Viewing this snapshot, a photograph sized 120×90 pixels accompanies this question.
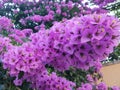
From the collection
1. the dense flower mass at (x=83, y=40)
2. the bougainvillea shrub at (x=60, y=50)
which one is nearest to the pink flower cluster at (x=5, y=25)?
the bougainvillea shrub at (x=60, y=50)

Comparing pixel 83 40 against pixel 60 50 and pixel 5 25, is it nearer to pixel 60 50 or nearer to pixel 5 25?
pixel 60 50

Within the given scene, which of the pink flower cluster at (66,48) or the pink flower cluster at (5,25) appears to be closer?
the pink flower cluster at (66,48)

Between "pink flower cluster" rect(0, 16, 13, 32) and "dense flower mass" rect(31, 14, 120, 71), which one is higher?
"dense flower mass" rect(31, 14, 120, 71)

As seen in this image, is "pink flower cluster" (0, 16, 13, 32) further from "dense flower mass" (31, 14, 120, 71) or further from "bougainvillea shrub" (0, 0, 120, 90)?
"dense flower mass" (31, 14, 120, 71)

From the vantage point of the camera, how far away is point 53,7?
645cm

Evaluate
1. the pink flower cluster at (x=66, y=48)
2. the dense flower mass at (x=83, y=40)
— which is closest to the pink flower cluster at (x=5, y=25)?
the pink flower cluster at (x=66, y=48)

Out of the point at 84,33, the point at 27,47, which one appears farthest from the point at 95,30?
the point at 27,47

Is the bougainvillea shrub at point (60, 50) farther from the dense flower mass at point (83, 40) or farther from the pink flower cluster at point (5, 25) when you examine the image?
the pink flower cluster at point (5, 25)

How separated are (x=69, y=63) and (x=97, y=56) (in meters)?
0.16

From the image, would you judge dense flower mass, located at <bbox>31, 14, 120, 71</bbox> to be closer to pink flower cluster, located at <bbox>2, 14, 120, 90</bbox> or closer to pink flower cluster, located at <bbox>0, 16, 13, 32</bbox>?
pink flower cluster, located at <bbox>2, 14, 120, 90</bbox>

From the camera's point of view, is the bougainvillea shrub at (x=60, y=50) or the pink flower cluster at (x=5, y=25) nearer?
the bougainvillea shrub at (x=60, y=50)

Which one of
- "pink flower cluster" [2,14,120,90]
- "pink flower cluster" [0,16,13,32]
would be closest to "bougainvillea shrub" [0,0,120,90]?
"pink flower cluster" [2,14,120,90]

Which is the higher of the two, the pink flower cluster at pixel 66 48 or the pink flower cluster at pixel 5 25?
the pink flower cluster at pixel 66 48

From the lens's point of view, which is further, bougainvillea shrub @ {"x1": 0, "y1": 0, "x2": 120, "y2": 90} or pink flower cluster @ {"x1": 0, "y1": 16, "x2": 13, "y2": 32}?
pink flower cluster @ {"x1": 0, "y1": 16, "x2": 13, "y2": 32}
